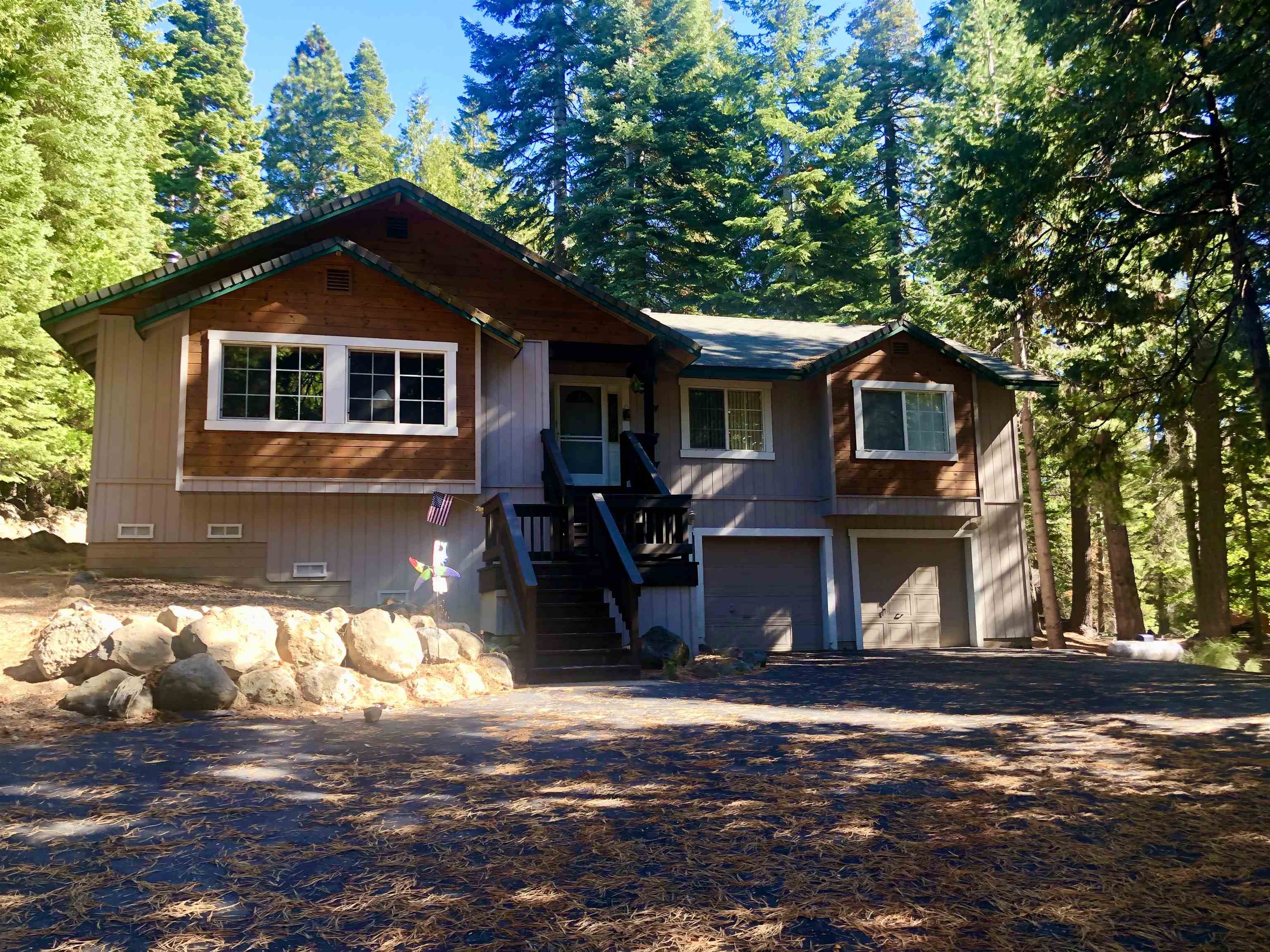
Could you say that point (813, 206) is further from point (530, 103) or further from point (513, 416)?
point (513, 416)

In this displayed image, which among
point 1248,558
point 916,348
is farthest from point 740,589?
point 1248,558

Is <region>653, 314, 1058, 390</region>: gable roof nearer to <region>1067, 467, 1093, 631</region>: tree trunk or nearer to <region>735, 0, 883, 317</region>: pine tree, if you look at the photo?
<region>1067, 467, 1093, 631</region>: tree trunk

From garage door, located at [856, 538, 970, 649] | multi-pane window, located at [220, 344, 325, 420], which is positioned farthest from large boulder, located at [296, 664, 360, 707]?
garage door, located at [856, 538, 970, 649]

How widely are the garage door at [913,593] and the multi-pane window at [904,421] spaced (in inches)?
69.6

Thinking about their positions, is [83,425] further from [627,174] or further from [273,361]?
[627,174]

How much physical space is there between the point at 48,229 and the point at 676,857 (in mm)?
18094

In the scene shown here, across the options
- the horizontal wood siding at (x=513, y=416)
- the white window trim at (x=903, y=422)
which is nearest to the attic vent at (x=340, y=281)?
the horizontal wood siding at (x=513, y=416)

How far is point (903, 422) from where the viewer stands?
16.7 m

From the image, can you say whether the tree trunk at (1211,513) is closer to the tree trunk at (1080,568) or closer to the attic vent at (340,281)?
the tree trunk at (1080,568)

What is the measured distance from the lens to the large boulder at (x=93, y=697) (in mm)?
7129

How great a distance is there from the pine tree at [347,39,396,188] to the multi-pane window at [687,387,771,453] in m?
27.5

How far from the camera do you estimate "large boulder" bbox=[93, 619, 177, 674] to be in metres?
7.62

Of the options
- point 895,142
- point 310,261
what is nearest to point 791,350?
point 310,261

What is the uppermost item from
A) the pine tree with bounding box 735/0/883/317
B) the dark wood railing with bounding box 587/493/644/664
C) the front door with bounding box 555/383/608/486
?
the pine tree with bounding box 735/0/883/317
